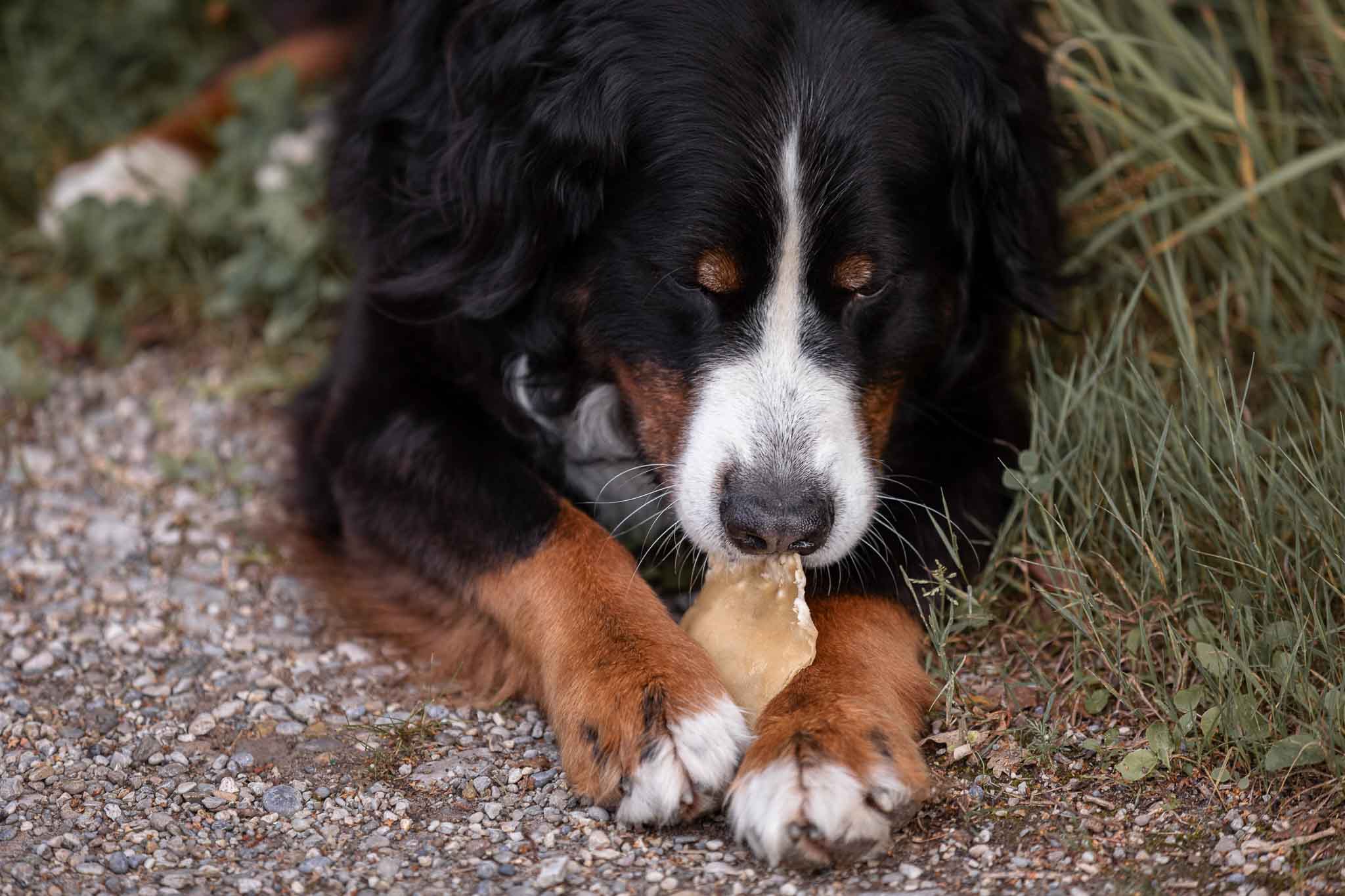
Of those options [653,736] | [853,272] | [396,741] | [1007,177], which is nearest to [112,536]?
[396,741]

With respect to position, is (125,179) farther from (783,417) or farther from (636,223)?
(783,417)

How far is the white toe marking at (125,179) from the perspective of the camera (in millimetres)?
4285

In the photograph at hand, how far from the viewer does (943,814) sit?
234 centimetres

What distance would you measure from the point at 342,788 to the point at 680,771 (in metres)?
0.62

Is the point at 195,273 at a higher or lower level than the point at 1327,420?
lower

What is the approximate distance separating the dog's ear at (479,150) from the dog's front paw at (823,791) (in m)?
1.04

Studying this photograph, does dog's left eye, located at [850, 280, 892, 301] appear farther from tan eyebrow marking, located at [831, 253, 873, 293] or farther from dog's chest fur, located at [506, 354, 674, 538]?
dog's chest fur, located at [506, 354, 674, 538]

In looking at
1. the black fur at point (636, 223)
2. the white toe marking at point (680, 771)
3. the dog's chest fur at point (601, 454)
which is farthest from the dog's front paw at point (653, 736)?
the dog's chest fur at point (601, 454)

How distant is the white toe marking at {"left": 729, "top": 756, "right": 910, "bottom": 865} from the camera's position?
2.13m

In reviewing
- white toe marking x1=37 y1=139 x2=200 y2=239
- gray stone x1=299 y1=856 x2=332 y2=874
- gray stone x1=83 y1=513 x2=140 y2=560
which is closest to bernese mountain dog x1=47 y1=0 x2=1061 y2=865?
gray stone x1=299 y1=856 x2=332 y2=874

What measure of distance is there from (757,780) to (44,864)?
3.62ft

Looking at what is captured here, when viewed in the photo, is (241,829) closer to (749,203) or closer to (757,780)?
(757,780)

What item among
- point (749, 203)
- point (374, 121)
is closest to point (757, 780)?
point (749, 203)

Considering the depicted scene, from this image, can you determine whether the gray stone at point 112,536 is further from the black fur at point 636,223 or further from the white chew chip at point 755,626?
the white chew chip at point 755,626
